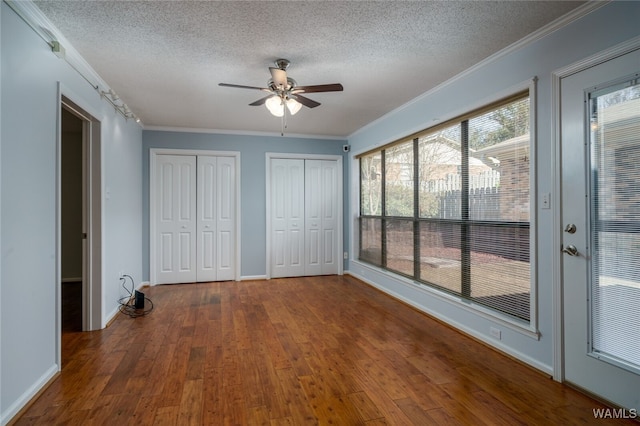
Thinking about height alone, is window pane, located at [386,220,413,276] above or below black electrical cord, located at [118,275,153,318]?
above

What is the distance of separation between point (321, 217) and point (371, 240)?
1.05 meters

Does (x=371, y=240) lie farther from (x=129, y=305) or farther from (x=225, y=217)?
(x=129, y=305)

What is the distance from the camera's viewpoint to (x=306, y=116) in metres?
4.66

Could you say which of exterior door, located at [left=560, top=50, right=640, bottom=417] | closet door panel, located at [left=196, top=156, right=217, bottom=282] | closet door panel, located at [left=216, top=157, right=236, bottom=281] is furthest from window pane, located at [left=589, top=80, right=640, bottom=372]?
closet door panel, located at [left=196, top=156, right=217, bottom=282]

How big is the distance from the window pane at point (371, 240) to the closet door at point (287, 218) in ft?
3.51

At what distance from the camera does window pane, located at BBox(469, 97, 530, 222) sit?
2648mm

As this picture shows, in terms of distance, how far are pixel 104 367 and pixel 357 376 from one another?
1940 millimetres

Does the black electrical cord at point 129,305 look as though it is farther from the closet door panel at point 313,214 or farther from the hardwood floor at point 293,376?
the closet door panel at point 313,214

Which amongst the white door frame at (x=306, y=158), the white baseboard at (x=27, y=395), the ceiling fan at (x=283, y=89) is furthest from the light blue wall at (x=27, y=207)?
the white door frame at (x=306, y=158)

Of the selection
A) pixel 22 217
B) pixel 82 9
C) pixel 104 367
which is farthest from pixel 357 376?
pixel 82 9

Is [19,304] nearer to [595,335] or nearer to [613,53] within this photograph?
[595,335]

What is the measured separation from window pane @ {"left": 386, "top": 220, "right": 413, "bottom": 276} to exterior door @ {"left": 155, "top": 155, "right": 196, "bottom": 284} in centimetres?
315

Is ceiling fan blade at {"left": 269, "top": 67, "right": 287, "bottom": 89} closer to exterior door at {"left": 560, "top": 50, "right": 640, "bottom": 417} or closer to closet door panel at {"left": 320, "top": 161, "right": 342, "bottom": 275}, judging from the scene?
exterior door at {"left": 560, "top": 50, "right": 640, "bottom": 417}

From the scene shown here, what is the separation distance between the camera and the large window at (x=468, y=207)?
106 inches
